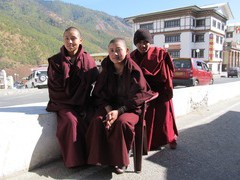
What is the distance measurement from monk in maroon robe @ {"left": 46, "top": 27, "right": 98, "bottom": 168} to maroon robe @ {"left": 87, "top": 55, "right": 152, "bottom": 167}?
0.44 ft

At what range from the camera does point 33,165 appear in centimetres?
311

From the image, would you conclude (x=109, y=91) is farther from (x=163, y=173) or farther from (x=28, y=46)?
(x=28, y=46)

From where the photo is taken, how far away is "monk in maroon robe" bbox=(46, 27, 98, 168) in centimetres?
304

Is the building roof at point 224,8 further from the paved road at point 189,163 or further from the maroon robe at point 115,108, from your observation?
the maroon robe at point 115,108

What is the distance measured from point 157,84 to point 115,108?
2.59 feet

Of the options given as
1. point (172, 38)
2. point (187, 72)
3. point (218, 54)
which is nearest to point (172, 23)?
point (172, 38)

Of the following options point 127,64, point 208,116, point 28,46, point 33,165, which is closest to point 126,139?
point 127,64

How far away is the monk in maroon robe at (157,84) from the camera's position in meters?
3.56

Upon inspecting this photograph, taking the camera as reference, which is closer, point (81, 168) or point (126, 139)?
point (126, 139)

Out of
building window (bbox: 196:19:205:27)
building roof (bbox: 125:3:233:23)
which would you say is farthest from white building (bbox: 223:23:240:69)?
building window (bbox: 196:19:205:27)

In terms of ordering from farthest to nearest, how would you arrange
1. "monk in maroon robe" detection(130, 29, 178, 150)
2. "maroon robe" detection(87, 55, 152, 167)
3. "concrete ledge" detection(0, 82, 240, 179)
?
1. "monk in maroon robe" detection(130, 29, 178, 150)
2. "maroon robe" detection(87, 55, 152, 167)
3. "concrete ledge" detection(0, 82, 240, 179)

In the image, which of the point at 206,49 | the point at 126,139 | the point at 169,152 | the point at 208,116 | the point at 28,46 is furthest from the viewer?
the point at 28,46

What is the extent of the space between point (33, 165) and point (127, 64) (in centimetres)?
160

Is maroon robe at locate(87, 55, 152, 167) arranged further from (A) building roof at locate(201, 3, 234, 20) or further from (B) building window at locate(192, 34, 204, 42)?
(A) building roof at locate(201, 3, 234, 20)
